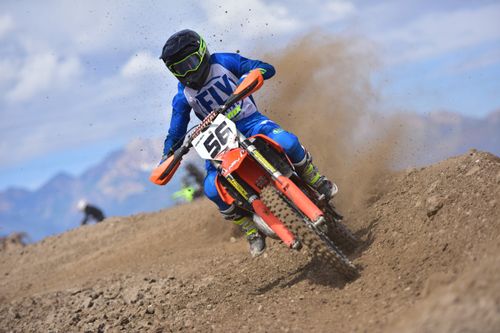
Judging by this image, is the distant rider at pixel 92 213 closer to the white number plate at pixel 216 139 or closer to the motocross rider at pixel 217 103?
the motocross rider at pixel 217 103

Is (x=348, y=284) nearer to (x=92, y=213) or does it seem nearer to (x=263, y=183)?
(x=263, y=183)

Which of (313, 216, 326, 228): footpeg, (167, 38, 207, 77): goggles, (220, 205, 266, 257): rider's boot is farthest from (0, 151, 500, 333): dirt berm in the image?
(167, 38, 207, 77): goggles

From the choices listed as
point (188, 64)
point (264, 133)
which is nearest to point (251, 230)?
point (264, 133)

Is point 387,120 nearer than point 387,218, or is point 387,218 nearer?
point 387,218

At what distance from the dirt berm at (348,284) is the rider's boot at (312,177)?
727 millimetres

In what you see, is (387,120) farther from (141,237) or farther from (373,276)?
(141,237)

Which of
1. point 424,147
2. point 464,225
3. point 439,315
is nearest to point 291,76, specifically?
point 424,147

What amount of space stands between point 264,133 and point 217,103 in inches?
28.8

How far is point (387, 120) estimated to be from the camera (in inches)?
417

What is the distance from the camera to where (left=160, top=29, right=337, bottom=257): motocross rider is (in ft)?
22.3

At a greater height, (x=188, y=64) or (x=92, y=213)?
(x=188, y=64)

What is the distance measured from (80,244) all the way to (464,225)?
11.8 metres

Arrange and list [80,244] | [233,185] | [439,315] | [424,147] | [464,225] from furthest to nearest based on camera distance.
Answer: [80,244] < [424,147] < [233,185] < [464,225] < [439,315]

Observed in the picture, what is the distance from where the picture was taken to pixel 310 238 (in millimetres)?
5887
